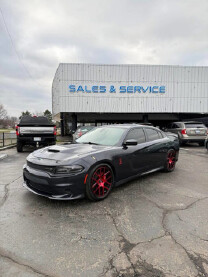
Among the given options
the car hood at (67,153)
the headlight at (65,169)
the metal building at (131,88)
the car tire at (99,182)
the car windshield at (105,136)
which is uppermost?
the metal building at (131,88)

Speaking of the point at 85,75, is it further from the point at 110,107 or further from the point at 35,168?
the point at 35,168

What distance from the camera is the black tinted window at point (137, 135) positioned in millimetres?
4269

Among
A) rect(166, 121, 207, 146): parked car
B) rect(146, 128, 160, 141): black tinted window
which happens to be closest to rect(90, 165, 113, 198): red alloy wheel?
rect(146, 128, 160, 141): black tinted window

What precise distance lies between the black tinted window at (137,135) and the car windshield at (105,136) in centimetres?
21

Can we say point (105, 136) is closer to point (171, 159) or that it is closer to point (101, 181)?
point (101, 181)

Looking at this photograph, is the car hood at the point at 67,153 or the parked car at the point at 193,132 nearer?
the car hood at the point at 67,153

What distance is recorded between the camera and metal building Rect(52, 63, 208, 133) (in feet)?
60.7

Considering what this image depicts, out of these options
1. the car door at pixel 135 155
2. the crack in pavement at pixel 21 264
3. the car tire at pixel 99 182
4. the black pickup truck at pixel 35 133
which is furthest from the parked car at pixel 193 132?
the crack in pavement at pixel 21 264

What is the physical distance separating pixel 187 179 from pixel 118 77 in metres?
16.2

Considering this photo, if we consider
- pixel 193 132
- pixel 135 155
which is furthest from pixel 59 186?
pixel 193 132

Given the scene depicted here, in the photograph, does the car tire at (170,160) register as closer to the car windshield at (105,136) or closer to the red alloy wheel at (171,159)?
the red alloy wheel at (171,159)

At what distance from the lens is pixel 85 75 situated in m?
18.5

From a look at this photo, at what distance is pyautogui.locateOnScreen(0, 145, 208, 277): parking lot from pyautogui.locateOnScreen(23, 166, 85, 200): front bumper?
25cm

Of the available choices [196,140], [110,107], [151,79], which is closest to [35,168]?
[196,140]
